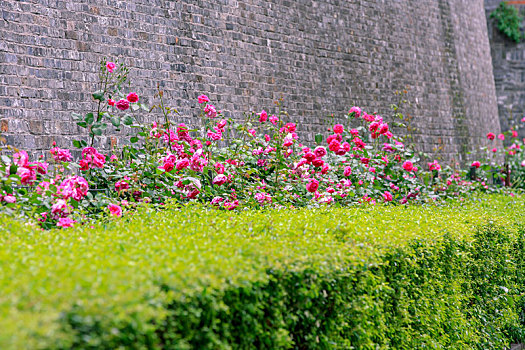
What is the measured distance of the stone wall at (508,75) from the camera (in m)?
17.9

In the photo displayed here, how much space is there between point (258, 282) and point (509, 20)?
1808 centimetres

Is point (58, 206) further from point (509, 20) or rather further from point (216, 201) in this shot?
point (509, 20)

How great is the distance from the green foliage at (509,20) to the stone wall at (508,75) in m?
0.15

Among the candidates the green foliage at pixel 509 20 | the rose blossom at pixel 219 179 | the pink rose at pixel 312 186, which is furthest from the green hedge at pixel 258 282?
the green foliage at pixel 509 20

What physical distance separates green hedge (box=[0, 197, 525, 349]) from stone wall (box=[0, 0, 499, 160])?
3.01 m

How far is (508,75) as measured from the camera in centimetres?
1805

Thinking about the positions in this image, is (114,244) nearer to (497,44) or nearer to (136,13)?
(136,13)

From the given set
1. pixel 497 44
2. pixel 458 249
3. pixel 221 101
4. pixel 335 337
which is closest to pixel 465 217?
pixel 458 249

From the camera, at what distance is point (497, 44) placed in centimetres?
1811

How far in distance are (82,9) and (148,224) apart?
4.09 metres

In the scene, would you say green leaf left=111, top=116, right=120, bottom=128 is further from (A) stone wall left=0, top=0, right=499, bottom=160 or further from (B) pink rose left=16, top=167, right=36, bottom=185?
(A) stone wall left=0, top=0, right=499, bottom=160

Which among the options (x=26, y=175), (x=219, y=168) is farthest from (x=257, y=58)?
(x=26, y=175)

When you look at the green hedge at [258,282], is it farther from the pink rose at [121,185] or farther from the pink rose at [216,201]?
the pink rose at [121,185]

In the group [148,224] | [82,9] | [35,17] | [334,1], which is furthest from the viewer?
[334,1]
